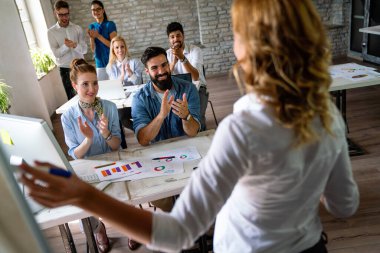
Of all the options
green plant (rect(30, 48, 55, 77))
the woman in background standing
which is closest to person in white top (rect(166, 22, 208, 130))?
the woman in background standing

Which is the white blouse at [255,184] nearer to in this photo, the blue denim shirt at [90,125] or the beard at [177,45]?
the blue denim shirt at [90,125]

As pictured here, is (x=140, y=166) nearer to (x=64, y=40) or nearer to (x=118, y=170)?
(x=118, y=170)

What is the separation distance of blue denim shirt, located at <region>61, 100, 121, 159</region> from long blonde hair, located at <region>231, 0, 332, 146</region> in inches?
63.2

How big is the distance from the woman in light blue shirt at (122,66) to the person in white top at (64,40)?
Result: 3.77ft

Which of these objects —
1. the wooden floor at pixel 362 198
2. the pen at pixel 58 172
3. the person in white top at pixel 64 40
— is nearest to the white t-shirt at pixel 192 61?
the wooden floor at pixel 362 198

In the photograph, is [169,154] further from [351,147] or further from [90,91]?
[351,147]

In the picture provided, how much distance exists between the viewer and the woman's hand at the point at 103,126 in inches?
77.2

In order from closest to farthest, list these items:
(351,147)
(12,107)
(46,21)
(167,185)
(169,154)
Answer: (167,185), (169,154), (351,147), (12,107), (46,21)

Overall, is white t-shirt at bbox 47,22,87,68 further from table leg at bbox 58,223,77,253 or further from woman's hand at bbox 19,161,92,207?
woman's hand at bbox 19,161,92,207

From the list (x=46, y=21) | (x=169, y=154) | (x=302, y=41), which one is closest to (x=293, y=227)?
(x=302, y=41)

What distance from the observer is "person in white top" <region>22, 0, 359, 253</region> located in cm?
66

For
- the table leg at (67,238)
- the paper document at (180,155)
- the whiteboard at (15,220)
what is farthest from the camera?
the table leg at (67,238)

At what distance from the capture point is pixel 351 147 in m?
3.22

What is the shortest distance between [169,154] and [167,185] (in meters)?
0.35
